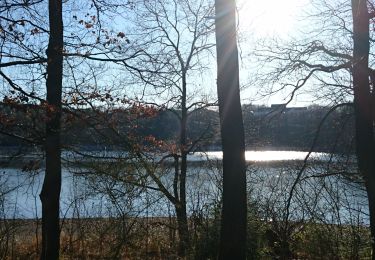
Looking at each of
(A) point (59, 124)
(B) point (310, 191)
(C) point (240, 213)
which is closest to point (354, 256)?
(B) point (310, 191)

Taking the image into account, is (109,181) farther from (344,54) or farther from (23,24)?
(344,54)

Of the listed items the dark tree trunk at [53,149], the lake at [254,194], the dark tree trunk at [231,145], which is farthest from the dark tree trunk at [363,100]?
the dark tree trunk at [53,149]

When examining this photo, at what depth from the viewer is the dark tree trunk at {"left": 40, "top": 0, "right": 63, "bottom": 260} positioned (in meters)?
9.48

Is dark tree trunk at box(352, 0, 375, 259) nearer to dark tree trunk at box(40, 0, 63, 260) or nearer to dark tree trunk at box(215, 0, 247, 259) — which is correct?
dark tree trunk at box(215, 0, 247, 259)

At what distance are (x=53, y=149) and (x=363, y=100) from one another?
680 centimetres

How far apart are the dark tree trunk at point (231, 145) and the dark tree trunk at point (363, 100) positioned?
4405 mm

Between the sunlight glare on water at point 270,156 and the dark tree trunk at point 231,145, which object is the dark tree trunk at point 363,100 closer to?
the sunlight glare on water at point 270,156

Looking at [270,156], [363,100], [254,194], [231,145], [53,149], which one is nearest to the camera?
[231,145]

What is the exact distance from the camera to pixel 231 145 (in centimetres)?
738

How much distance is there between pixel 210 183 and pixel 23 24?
5300 millimetres

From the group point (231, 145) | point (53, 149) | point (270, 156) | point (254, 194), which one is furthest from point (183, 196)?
point (231, 145)

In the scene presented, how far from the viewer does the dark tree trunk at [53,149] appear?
9484 mm

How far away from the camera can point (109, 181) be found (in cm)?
1166

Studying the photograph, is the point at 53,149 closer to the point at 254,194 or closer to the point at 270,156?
the point at 254,194
